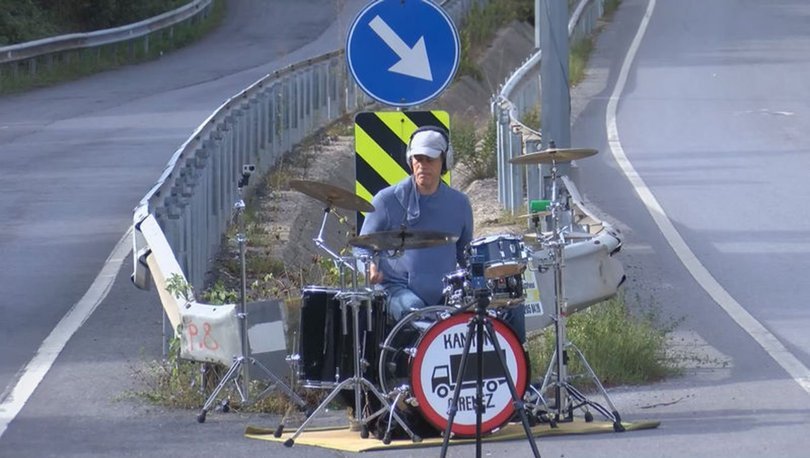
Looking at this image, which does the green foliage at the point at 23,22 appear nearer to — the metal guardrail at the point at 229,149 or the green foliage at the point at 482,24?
the green foliage at the point at 482,24

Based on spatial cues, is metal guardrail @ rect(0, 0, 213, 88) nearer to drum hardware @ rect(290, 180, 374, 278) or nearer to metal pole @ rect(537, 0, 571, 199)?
metal pole @ rect(537, 0, 571, 199)

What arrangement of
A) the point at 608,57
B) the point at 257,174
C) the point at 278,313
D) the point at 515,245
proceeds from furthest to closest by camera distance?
the point at 608,57 → the point at 257,174 → the point at 278,313 → the point at 515,245

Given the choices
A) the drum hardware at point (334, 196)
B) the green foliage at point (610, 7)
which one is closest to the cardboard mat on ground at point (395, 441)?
the drum hardware at point (334, 196)

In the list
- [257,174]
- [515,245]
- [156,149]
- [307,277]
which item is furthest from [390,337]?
[156,149]

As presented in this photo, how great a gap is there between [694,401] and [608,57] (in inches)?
1004

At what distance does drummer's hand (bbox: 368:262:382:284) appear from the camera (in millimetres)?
8270

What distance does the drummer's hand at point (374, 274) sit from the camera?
8.27m

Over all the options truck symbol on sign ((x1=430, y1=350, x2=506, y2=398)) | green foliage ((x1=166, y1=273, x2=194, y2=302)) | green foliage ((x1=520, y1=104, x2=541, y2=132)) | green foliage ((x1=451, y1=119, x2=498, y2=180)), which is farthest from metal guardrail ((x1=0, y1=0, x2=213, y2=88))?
truck symbol on sign ((x1=430, y1=350, x2=506, y2=398))

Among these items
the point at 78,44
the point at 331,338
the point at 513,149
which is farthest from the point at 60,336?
the point at 78,44

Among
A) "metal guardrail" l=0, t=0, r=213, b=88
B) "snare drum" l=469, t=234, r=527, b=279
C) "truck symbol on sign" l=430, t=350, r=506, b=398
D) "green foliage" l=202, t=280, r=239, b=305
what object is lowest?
"truck symbol on sign" l=430, t=350, r=506, b=398

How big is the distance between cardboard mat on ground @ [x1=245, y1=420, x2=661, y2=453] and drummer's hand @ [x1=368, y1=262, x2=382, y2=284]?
0.81 meters

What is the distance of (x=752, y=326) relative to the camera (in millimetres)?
11250

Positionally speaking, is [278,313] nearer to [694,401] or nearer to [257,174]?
[694,401]

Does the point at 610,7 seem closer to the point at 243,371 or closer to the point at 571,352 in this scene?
the point at 571,352
